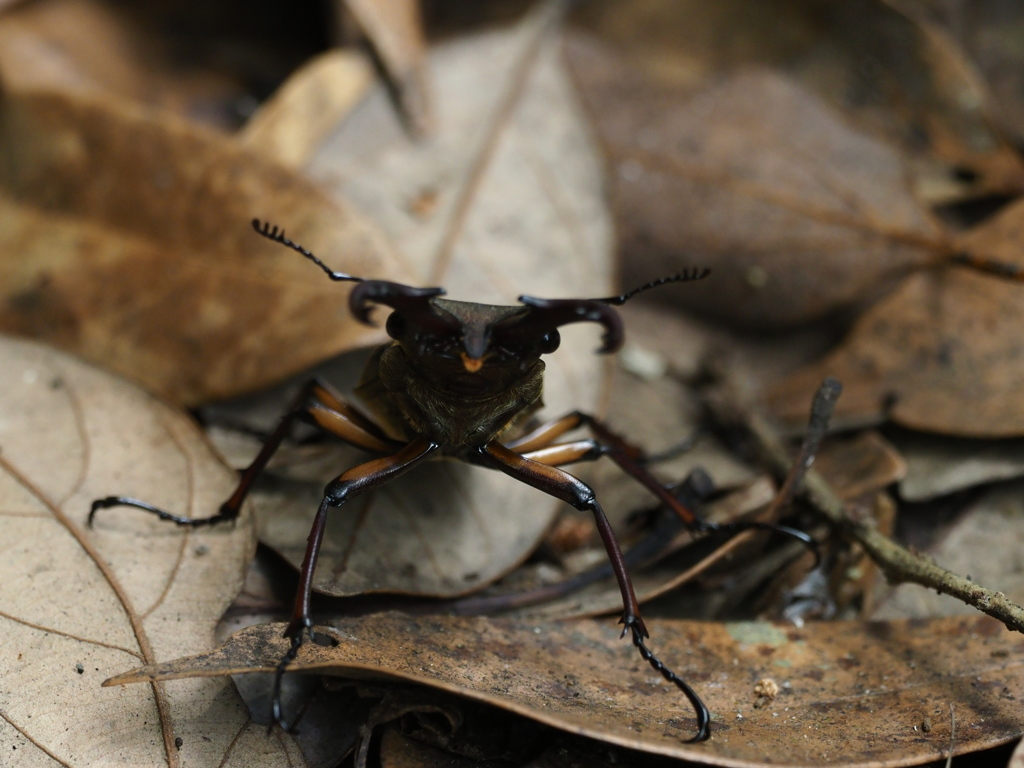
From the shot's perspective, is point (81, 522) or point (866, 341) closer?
point (81, 522)

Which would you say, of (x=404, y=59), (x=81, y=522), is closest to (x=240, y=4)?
(x=404, y=59)

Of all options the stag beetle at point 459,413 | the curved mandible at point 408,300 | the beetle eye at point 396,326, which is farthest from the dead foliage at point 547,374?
the curved mandible at point 408,300

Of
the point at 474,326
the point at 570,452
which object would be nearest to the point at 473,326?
the point at 474,326

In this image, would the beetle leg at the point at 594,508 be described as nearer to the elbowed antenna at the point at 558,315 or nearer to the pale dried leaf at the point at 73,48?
the elbowed antenna at the point at 558,315

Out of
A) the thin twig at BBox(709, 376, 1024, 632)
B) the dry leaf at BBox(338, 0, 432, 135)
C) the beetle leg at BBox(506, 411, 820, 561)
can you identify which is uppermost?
the dry leaf at BBox(338, 0, 432, 135)

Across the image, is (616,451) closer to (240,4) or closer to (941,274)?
(941,274)

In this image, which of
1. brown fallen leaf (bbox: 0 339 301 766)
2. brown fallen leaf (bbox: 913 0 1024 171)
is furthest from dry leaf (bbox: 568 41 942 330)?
brown fallen leaf (bbox: 0 339 301 766)

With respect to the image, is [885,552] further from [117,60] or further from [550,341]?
[117,60]

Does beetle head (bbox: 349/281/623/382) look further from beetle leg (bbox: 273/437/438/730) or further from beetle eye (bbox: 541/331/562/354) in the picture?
beetle leg (bbox: 273/437/438/730)
